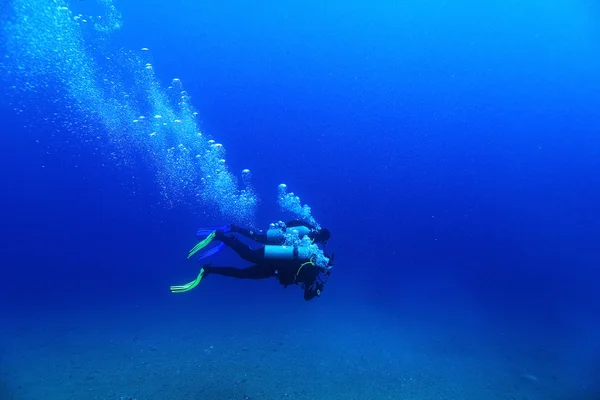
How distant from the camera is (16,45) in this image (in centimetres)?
1842

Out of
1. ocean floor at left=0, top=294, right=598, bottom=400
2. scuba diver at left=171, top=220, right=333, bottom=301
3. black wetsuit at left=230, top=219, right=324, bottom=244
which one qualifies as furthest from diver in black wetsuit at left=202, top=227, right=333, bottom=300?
ocean floor at left=0, top=294, right=598, bottom=400

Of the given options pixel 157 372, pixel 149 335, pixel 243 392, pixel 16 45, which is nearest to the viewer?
pixel 243 392

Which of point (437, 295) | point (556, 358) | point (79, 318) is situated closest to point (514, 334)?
point (556, 358)

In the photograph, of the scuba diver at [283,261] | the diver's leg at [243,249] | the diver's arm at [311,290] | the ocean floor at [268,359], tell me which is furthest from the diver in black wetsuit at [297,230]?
the ocean floor at [268,359]

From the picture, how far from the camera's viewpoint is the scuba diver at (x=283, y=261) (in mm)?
6707

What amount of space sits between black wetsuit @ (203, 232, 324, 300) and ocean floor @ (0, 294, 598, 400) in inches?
131

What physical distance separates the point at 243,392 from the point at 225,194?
639 centimetres

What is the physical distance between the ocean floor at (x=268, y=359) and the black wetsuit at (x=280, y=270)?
333 centimetres

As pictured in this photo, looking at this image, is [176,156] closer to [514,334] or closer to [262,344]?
[262,344]

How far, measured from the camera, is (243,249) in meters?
7.14

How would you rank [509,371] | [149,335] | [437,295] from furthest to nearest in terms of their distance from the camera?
1. [437,295]
2. [149,335]
3. [509,371]

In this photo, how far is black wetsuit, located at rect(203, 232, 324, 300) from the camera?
264 inches

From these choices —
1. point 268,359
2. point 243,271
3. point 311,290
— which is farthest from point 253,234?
point 268,359

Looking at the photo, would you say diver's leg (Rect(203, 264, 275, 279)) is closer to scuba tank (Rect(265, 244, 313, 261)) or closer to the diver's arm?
scuba tank (Rect(265, 244, 313, 261))
